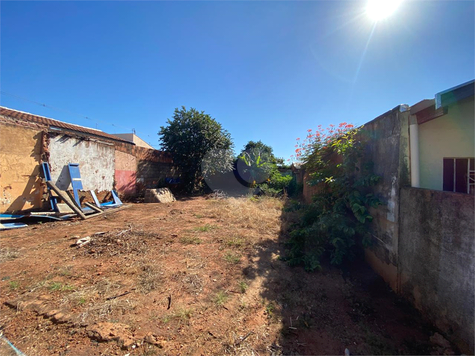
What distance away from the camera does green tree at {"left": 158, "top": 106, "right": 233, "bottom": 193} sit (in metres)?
11.6

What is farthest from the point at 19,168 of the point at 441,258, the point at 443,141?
the point at 443,141

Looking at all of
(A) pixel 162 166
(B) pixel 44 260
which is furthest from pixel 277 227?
(A) pixel 162 166

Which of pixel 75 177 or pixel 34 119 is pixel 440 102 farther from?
pixel 34 119

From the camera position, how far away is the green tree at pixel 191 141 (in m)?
11.6

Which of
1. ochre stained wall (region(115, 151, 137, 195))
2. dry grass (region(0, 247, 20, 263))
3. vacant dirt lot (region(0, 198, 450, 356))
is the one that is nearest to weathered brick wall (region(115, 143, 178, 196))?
ochre stained wall (region(115, 151, 137, 195))

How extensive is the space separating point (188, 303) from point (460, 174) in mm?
3831

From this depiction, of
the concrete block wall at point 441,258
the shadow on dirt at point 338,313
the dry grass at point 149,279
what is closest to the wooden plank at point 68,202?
the dry grass at point 149,279

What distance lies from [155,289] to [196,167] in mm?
9862

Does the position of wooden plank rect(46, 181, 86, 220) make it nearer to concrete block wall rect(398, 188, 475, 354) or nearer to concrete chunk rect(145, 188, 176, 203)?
concrete chunk rect(145, 188, 176, 203)

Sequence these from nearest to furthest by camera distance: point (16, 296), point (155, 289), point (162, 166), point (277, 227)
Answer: point (16, 296) → point (155, 289) → point (277, 227) → point (162, 166)

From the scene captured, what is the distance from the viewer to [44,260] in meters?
3.34

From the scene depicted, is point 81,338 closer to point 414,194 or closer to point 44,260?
point 44,260

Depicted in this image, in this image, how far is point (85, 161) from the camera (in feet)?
26.5

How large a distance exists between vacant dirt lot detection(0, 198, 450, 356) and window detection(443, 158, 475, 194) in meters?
1.62
